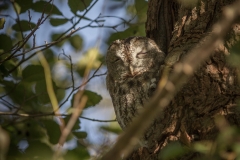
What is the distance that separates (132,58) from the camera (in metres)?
3.00

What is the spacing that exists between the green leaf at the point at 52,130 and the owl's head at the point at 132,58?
1.77ft

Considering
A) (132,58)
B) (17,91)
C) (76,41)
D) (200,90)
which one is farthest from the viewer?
(76,41)

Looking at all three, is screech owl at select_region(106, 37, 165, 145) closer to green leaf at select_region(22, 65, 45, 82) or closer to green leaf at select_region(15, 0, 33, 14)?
green leaf at select_region(22, 65, 45, 82)

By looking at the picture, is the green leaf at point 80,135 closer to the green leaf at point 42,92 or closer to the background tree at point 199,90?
the green leaf at point 42,92

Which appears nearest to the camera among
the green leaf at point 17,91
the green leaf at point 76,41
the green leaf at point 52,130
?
the green leaf at point 52,130

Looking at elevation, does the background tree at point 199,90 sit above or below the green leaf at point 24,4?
below

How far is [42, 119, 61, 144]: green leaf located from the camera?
8.29 feet

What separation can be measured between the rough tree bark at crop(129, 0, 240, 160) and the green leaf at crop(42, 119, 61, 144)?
58cm

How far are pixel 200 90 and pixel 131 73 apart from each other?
2.65 ft

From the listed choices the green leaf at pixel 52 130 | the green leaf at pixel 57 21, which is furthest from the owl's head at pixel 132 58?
the green leaf at pixel 52 130

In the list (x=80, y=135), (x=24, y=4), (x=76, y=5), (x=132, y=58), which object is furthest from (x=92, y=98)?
(x=24, y=4)

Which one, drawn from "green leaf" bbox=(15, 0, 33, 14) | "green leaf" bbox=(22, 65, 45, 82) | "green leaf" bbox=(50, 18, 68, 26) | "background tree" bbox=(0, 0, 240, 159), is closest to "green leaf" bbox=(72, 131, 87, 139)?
"background tree" bbox=(0, 0, 240, 159)

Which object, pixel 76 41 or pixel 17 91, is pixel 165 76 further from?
pixel 76 41

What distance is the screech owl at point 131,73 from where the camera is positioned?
8.48 ft
